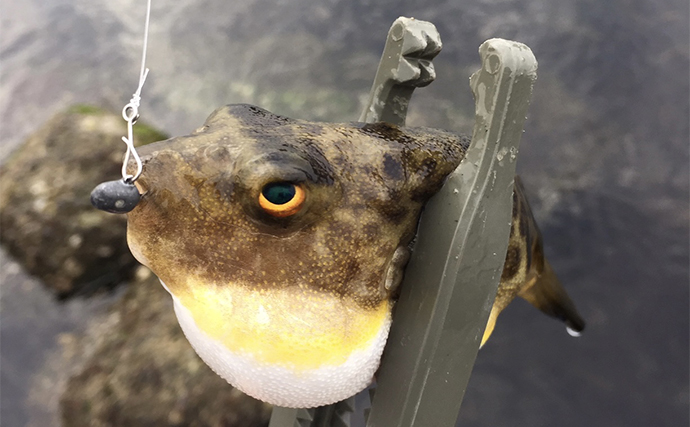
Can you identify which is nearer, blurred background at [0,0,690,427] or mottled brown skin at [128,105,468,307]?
mottled brown skin at [128,105,468,307]

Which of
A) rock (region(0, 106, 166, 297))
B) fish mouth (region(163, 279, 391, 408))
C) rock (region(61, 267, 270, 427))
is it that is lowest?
rock (region(61, 267, 270, 427))

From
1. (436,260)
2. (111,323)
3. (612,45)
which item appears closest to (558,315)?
(436,260)

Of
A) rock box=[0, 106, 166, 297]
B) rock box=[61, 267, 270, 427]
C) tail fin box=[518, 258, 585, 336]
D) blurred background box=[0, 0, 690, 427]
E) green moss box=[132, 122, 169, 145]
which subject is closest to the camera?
tail fin box=[518, 258, 585, 336]

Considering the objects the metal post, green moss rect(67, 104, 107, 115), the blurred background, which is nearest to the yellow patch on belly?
the metal post

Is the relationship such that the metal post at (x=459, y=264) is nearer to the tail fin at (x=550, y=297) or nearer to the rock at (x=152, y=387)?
the tail fin at (x=550, y=297)

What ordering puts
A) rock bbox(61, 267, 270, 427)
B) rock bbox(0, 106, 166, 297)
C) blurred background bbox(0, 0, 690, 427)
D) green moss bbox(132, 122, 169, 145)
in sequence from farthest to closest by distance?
green moss bbox(132, 122, 169, 145)
rock bbox(0, 106, 166, 297)
rock bbox(61, 267, 270, 427)
blurred background bbox(0, 0, 690, 427)

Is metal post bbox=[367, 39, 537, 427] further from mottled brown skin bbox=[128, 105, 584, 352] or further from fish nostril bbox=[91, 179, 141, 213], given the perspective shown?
fish nostril bbox=[91, 179, 141, 213]

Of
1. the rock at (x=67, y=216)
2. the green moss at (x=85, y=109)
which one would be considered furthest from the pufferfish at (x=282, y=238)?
the green moss at (x=85, y=109)
